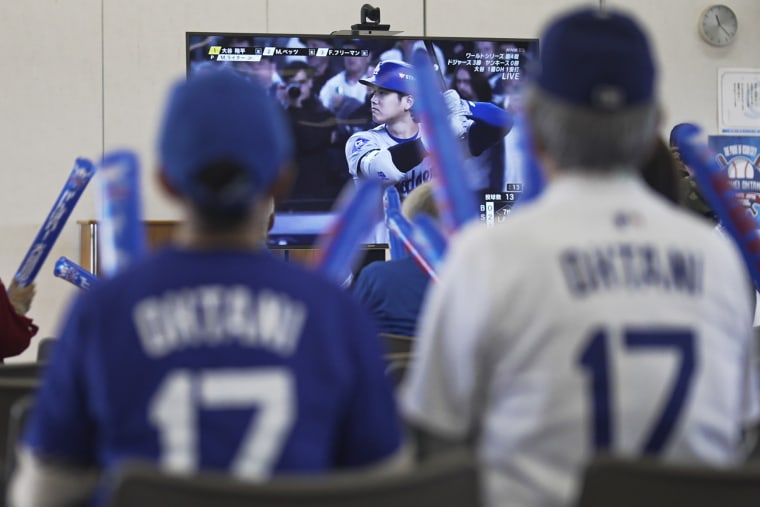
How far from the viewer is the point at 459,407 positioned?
1557mm

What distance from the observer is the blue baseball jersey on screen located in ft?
4.30

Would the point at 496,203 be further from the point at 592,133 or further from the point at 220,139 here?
the point at 220,139

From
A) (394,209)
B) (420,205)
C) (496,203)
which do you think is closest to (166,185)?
(394,209)

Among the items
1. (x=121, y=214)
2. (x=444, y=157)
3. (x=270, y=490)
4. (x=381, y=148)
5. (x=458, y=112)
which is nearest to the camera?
(x=270, y=490)

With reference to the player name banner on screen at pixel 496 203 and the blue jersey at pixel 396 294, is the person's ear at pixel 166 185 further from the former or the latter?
the player name banner on screen at pixel 496 203

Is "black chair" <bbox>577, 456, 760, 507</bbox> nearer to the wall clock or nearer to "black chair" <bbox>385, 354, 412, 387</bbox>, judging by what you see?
"black chair" <bbox>385, 354, 412, 387</bbox>

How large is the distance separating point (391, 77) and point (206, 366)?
19.4 ft

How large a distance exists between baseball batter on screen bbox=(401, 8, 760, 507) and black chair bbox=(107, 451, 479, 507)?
314 mm

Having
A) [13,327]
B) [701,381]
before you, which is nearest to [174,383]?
[701,381]

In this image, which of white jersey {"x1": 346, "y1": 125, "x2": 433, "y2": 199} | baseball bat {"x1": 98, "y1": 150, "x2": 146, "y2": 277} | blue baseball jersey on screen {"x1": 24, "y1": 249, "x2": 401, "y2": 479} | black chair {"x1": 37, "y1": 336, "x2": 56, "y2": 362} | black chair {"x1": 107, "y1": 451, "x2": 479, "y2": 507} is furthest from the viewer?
white jersey {"x1": 346, "y1": 125, "x2": 433, "y2": 199}

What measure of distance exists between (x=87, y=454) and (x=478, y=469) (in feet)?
1.57

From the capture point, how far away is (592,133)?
60.4 inches

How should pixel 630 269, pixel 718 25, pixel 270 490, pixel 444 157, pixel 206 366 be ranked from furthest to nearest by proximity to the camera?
pixel 718 25
pixel 444 157
pixel 630 269
pixel 206 366
pixel 270 490

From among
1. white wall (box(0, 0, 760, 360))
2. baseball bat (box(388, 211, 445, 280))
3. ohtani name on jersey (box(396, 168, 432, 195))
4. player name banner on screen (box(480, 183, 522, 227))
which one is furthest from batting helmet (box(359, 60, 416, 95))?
baseball bat (box(388, 211, 445, 280))
